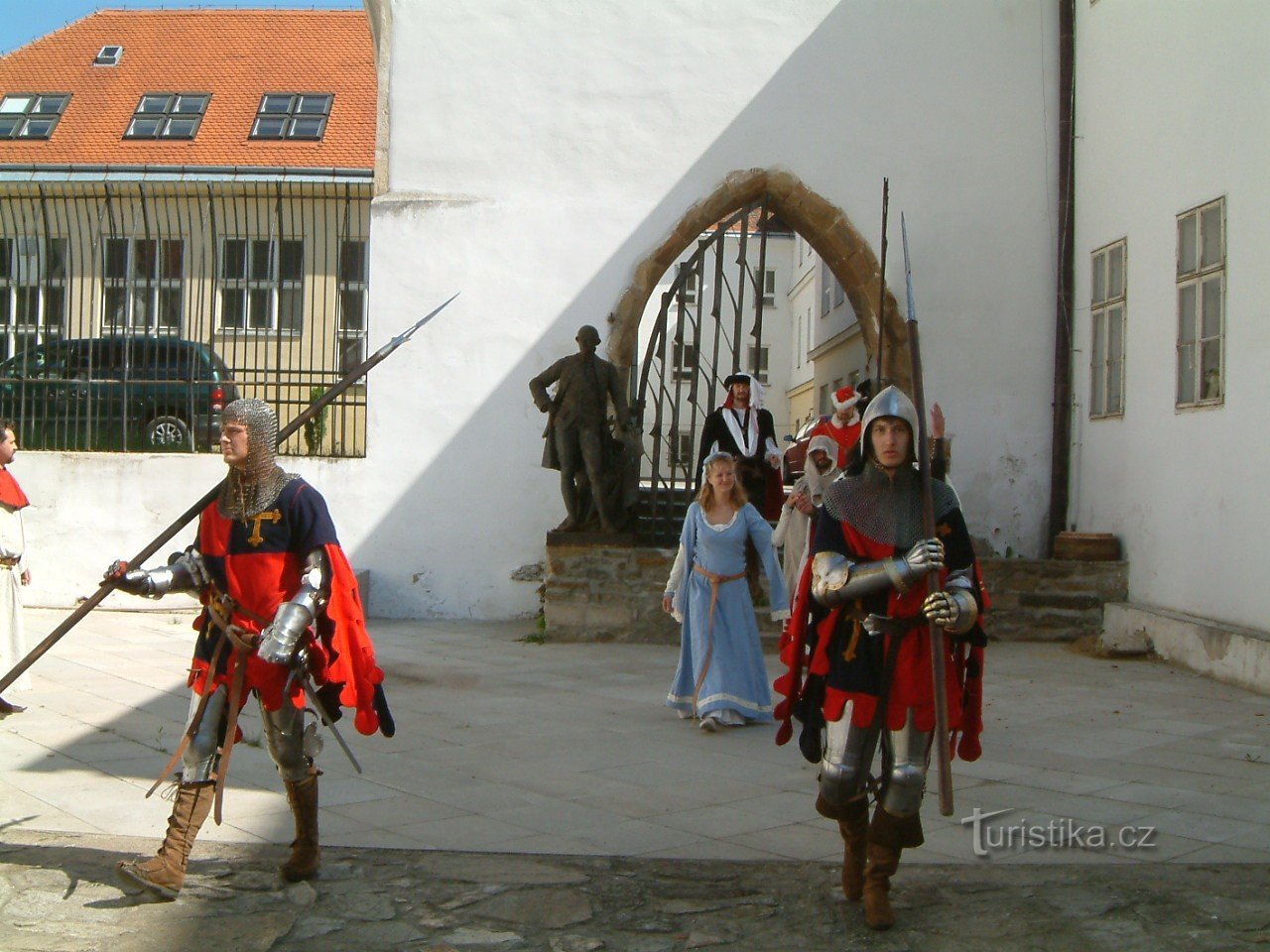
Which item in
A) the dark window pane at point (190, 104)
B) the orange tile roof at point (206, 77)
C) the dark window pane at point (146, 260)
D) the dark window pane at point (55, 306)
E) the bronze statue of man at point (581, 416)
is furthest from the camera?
the dark window pane at point (190, 104)

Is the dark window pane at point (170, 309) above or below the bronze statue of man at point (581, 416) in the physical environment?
above

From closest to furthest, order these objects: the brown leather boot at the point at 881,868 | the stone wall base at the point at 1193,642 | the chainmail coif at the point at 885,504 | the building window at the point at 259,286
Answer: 1. the brown leather boot at the point at 881,868
2. the chainmail coif at the point at 885,504
3. the stone wall base at the point at 1193,642
4. the building window at the point at 259,286

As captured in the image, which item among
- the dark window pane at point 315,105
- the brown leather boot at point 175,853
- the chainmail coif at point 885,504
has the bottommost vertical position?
the brown leather boot at point 175,853

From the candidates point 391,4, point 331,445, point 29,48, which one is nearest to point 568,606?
point 331,445

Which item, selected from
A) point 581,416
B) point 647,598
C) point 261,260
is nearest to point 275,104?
point 261,260

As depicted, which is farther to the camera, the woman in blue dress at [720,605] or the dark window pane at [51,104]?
the dark window pane at [51,104]

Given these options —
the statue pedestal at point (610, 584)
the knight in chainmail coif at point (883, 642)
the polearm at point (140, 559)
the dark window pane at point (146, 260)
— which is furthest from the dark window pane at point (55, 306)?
the knight in chainmail coif at point (883, 642)

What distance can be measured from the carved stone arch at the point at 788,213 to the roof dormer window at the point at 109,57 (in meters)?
20.4

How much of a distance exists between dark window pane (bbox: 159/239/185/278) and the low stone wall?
463cm

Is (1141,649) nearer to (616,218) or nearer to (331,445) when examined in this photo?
(616,218)

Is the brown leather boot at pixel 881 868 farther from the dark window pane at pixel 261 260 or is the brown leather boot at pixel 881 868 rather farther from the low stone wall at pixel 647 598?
the dark window pane at pixel 261 260

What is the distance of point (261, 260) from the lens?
13141mm

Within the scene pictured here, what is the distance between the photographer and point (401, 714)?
806 centimetres

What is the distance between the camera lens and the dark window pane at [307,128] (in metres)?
26.4
